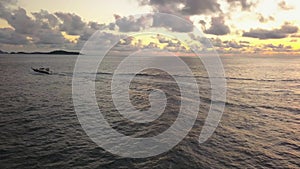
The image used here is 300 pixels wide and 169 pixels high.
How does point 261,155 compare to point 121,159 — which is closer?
point 121,159

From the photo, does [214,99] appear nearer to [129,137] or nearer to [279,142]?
[279,142]

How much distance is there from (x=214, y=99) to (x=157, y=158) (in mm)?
31175

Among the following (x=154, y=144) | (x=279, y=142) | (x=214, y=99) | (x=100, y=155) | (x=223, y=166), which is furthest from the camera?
(x=214, y=99)

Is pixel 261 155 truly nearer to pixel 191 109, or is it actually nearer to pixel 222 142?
pixel 222 142

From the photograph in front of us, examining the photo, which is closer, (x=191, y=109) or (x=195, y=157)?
(x=195, y=157)

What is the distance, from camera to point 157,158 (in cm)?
2195

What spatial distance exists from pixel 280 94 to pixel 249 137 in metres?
35.5

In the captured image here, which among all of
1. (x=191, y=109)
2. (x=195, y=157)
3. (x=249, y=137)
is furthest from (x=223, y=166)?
(x=191, y=109)

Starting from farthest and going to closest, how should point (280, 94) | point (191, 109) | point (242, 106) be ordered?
point (280, 94), point (242, 106), point (191, 109)

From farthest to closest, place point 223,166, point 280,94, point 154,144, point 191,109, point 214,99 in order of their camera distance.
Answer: point 280,94 < point 214,99 < point 191,109 < point 154,144 < point 223,166

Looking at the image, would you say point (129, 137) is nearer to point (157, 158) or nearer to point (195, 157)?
point (157, 158)

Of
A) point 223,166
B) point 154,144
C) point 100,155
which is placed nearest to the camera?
point 223,166

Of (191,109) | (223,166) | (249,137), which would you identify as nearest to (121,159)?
(223,166)

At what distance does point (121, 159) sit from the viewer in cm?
2158
